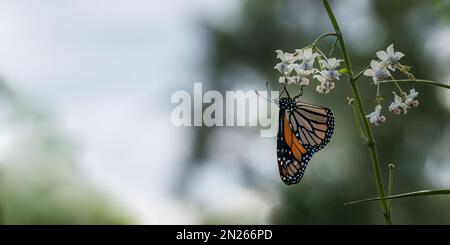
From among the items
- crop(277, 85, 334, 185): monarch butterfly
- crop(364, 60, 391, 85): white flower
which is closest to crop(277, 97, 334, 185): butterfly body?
crop(277, 85, 334, 185): monarch butterfly

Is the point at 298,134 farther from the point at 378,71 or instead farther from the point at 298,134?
the point at 378,71

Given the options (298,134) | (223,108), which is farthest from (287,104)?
(223,108)

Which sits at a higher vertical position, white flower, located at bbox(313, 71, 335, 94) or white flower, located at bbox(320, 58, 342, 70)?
white flower, located at bbox(320, 58, 342, 70)

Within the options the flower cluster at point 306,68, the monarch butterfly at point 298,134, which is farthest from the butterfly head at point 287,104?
the flower cluster at point 306,68

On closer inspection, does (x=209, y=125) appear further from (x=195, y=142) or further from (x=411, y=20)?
(x=411, y=20)

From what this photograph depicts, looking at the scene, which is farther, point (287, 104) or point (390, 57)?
point (287, 104)

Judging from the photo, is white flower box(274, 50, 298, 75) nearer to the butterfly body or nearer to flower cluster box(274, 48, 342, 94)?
flower cluster box(274, 48, 342, 94)
